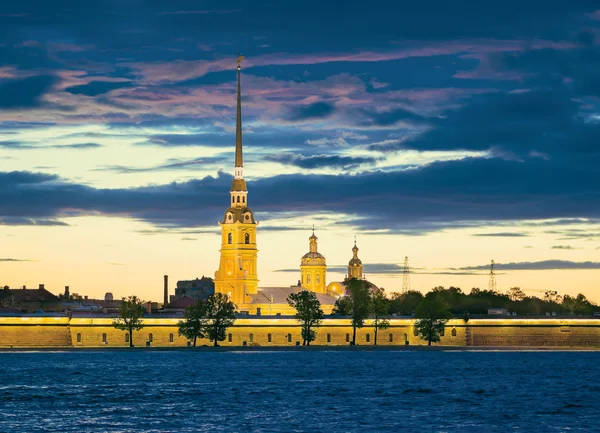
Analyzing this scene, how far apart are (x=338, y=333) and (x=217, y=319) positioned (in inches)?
652

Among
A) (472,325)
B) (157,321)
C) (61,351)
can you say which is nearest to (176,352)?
(157,321)

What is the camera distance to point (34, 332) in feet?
545

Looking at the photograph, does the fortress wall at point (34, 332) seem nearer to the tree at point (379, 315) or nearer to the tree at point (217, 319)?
the tree at point (217, 319)

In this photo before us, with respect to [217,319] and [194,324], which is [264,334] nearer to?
[217,319]

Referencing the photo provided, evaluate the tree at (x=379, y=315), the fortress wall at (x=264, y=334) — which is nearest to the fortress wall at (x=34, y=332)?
the fortress wall at (x=264, y=334)

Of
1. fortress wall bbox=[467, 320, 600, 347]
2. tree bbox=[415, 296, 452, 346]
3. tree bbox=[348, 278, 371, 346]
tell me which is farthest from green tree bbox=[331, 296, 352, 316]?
fortress wall bbox=[467, 320, 600, 347]

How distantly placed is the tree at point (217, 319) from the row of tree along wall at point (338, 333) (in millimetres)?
4109

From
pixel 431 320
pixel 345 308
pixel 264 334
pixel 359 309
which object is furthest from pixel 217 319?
pixel 431 320

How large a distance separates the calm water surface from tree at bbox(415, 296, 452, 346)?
31.5m

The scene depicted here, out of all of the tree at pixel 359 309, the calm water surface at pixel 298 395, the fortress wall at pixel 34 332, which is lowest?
the calm water surface at pixel 298 395

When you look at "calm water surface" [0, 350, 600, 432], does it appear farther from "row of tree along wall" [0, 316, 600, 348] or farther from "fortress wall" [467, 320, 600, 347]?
"fortress wall" [467, 320, 600, 347]

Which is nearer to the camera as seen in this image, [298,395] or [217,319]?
[298,395]

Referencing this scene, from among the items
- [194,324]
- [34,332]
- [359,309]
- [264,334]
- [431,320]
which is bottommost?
[34,332]

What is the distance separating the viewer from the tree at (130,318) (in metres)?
168
